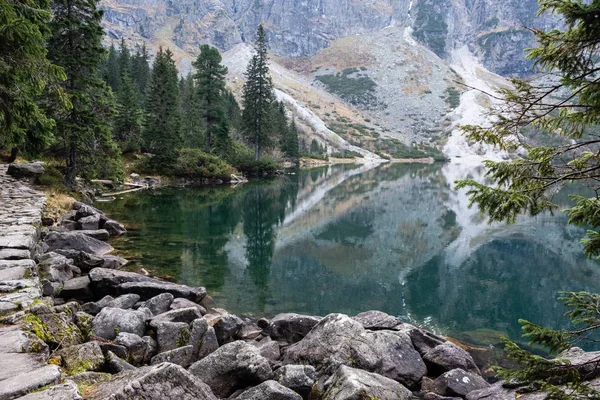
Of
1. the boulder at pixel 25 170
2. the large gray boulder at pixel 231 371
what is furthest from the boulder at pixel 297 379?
the boulder at pixel 25 170

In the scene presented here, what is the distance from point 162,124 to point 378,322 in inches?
1761

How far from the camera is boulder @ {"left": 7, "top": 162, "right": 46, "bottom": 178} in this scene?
2066cm

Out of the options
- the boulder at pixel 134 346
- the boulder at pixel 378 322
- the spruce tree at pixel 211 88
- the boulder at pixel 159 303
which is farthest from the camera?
the spruce tree at pixel 211 88

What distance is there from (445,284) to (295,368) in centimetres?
1345

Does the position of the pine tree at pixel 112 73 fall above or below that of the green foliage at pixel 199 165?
above

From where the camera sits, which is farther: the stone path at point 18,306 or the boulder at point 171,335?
the boulder at point 171,335

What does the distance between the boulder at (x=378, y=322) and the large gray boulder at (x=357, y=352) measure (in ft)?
4.69

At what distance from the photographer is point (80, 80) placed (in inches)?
875

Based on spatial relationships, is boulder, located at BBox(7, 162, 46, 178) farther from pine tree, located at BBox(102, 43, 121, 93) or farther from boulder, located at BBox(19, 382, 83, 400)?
pine tree, located at BBox(102, 43, 121, 93)

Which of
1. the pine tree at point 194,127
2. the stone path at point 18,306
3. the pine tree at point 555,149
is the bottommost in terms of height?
the stone path at point 18,306

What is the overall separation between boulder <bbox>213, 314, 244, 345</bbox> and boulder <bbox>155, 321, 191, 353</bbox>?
4.72 ft

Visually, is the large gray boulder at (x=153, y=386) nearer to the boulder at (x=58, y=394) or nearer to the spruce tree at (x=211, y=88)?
the boulder at (x=58, y=394)

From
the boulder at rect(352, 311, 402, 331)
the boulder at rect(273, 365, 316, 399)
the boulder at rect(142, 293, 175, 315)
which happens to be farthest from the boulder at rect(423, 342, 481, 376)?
the boulder at rect(142, 293, 175, 315)

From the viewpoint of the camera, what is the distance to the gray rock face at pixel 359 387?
20.1ft
